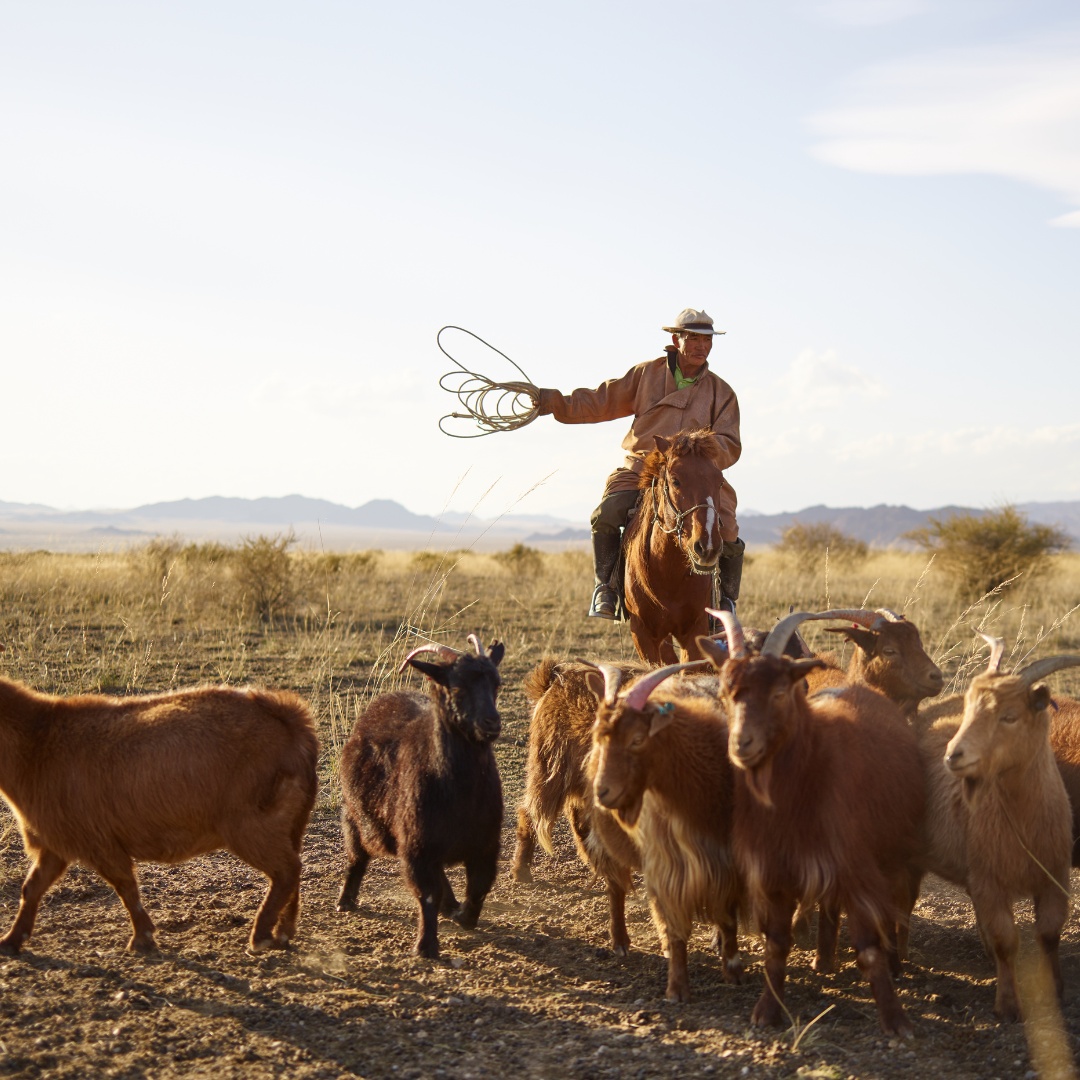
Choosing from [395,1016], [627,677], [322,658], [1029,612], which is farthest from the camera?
[1029,612]

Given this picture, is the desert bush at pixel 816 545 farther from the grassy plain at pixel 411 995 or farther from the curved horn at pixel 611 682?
the curved horn at pixel 611 682

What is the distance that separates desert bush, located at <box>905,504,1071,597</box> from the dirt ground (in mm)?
18608

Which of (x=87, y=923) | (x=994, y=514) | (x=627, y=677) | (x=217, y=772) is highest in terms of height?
(x=994, y=514)

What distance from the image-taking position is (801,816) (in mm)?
5180

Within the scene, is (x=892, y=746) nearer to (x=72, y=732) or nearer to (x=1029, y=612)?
(x=72, y=732)

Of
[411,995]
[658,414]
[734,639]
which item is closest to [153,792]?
[411,995]

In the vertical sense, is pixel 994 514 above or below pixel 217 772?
above

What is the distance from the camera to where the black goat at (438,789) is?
19.9ft

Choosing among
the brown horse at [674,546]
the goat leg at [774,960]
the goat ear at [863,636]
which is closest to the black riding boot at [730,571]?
the brown horse at [674,546]

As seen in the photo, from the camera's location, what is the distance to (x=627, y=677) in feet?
22.1

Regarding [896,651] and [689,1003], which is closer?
[689,1003]

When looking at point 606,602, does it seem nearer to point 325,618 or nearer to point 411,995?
point 411,995

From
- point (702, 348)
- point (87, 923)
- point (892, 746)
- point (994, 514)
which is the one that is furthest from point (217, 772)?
point (994, 514)

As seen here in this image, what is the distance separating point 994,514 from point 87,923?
23.3 metres
